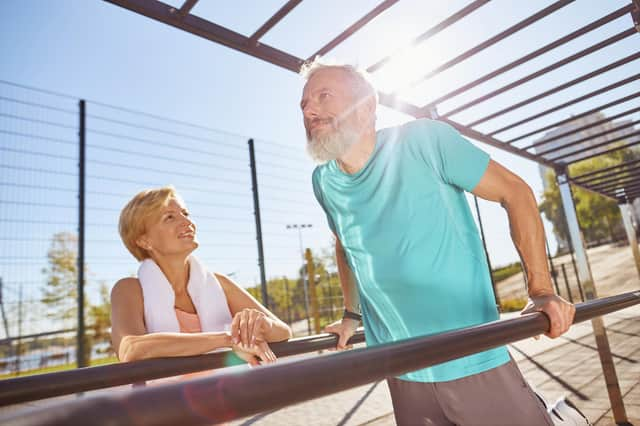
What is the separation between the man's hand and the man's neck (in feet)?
2.43

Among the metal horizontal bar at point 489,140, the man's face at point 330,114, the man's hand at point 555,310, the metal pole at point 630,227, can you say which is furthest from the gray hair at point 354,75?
the metal pole at point 630,227

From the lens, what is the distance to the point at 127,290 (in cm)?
192

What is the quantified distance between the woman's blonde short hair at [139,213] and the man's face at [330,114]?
2.76ft

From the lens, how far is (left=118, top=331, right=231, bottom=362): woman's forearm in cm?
158

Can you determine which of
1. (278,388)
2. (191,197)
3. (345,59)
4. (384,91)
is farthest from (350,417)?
(278,388)

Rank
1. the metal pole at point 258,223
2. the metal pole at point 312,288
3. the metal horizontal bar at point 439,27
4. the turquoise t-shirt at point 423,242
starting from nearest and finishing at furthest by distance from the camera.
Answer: the turquoise t-shirt at point 423,242 < the metal horizontal bar at point 439,27 < the metal pole at point 258,223 < the metal pole at point 312,288

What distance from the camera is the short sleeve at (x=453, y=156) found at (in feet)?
4.52

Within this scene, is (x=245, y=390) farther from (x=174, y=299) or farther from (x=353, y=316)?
(x=174, y=299)

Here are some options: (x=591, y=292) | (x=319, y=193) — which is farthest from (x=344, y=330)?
(x=591, y=292)

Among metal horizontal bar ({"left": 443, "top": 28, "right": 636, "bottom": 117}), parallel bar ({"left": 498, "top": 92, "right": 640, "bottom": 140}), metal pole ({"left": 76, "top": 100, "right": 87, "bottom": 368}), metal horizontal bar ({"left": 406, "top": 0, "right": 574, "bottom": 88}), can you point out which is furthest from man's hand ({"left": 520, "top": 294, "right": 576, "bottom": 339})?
metal pole ({"left": 76, "top": 100, "right": 87, "bottom": 368})

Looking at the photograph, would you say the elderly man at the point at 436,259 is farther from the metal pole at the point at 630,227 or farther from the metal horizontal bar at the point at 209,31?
the metal pole at the point at 630,227

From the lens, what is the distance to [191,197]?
5004 mm

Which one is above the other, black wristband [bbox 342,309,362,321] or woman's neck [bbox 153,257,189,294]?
woman's neck [bbox 153,257,189,294]

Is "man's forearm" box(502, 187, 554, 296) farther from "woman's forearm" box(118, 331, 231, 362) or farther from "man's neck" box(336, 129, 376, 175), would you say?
"woman's forearm" box(118, 331, 231, 362)
